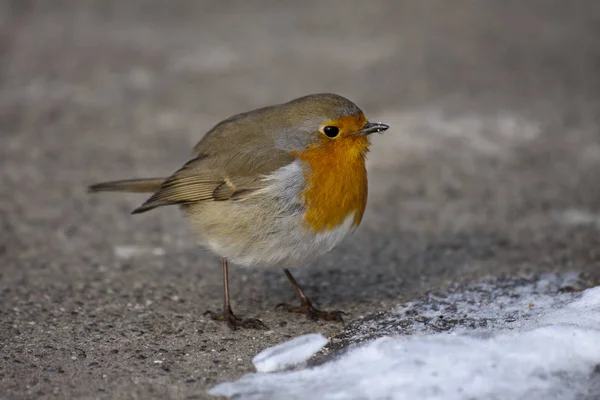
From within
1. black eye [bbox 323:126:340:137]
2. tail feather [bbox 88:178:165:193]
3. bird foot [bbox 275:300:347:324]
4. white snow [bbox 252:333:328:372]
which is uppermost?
black eye [bbox 323:126:340:137]

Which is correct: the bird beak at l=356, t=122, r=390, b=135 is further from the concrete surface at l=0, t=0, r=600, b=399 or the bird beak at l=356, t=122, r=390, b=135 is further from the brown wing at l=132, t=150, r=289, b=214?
the concrete surface at l=0, t=0, r=600, b=399

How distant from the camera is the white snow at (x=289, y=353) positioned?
132 inches

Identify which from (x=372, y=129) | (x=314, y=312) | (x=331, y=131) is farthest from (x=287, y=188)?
(x=314, y=312)

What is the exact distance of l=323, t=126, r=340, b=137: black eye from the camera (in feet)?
12.6

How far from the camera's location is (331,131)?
3.85 meters

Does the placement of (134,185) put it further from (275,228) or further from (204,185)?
(275,228)

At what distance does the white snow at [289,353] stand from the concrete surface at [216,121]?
5.1 inches

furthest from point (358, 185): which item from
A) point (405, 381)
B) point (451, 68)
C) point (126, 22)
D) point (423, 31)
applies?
point (126, 22)

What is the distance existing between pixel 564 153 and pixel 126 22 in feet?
16.0

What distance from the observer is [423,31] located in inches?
333

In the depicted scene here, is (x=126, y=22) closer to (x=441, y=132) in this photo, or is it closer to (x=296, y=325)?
(x=441, y=132)

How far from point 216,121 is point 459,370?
13.5 feet

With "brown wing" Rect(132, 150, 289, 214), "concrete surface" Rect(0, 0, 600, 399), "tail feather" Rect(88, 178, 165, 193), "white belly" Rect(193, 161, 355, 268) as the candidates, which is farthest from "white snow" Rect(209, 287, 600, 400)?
"tail feather" Rect(88, 178, 165, 193)

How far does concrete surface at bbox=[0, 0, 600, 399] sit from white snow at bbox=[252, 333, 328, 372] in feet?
0.43
